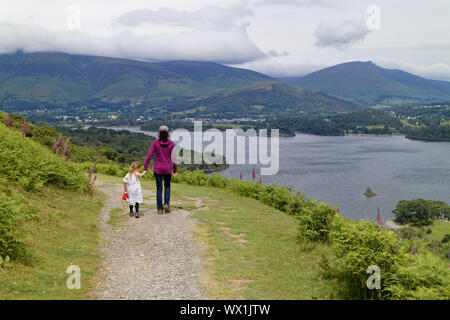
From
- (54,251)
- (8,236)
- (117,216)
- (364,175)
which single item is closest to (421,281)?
Answer: (54,251)

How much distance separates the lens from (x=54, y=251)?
290 inches

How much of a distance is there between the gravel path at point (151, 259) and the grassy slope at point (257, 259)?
0.35 m

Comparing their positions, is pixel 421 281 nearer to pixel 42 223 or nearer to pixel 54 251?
pixel 54 251

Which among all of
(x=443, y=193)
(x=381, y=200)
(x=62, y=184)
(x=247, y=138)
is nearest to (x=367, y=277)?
(x=62, y=184)

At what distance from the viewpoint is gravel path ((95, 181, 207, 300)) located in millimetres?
5824

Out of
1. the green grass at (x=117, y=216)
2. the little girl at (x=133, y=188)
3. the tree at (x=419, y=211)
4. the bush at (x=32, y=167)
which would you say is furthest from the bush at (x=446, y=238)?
the little girl at (x=133, y=188)

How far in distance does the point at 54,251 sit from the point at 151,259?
6.31 feet

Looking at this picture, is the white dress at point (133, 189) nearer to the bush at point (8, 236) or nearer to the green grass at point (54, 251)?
the green grass at point (54, 251)

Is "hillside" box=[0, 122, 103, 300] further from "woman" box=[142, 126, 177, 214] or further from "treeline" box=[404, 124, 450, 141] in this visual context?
"treeline" box=[404, 124, 450, 141]

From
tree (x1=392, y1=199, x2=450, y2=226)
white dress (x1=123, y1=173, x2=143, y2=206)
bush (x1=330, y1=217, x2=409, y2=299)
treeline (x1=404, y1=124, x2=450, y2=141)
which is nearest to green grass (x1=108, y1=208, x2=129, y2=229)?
white dress (x1=123, y1=173, x2=143, y2=206)

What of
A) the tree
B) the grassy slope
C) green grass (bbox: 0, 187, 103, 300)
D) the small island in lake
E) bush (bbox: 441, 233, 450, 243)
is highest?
green grass (bbox: 0, 187, 103, 300)

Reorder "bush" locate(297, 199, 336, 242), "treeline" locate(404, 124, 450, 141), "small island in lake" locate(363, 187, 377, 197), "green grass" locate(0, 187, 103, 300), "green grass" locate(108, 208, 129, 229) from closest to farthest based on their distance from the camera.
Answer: "green grass" locate(0, 187, 103, 300) < "bush" locate(297, 199, 336, 242) < "green grass" locate(108, 208, 129, 229) < "small island in lake" locate(363, 187, 377, 197) < "treeline" locate(404, 124, 450, 141)

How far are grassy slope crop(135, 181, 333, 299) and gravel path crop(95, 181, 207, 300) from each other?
0.35 m

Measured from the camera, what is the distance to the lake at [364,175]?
8450 centimetres
